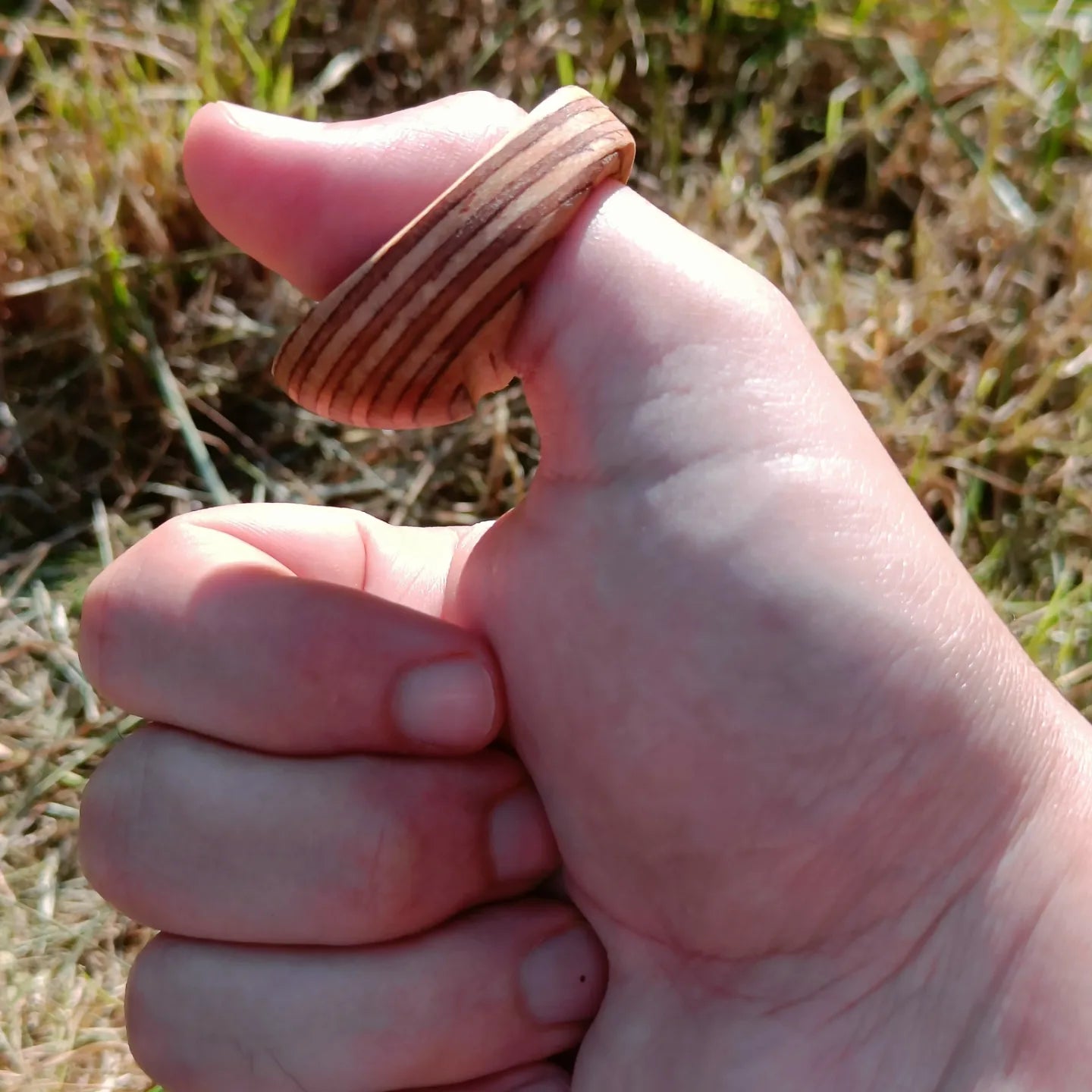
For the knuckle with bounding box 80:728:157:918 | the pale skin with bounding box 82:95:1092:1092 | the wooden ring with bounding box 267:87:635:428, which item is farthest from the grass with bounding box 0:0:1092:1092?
the wooden ring with bounding box 267:87:635:428

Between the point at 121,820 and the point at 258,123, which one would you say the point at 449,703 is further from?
Result: the point at 258,123

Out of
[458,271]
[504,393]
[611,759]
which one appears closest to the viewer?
[458,271]

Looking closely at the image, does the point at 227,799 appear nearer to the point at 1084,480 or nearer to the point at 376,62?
the point at 1084,480

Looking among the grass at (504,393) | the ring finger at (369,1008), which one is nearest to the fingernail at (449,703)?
the ring finger at (369,1008)

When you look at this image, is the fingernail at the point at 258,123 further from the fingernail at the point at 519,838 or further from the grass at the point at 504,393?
the grass at the point at 504,393

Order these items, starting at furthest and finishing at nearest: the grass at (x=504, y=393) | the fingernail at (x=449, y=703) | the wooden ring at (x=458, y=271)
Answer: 1. the grass at (x=504, y=393)
2. the fingernail at (x=449, y=703)
3. the wooden ring at (x=458, y=271)

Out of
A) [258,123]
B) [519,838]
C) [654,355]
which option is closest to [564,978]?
[519,838]
